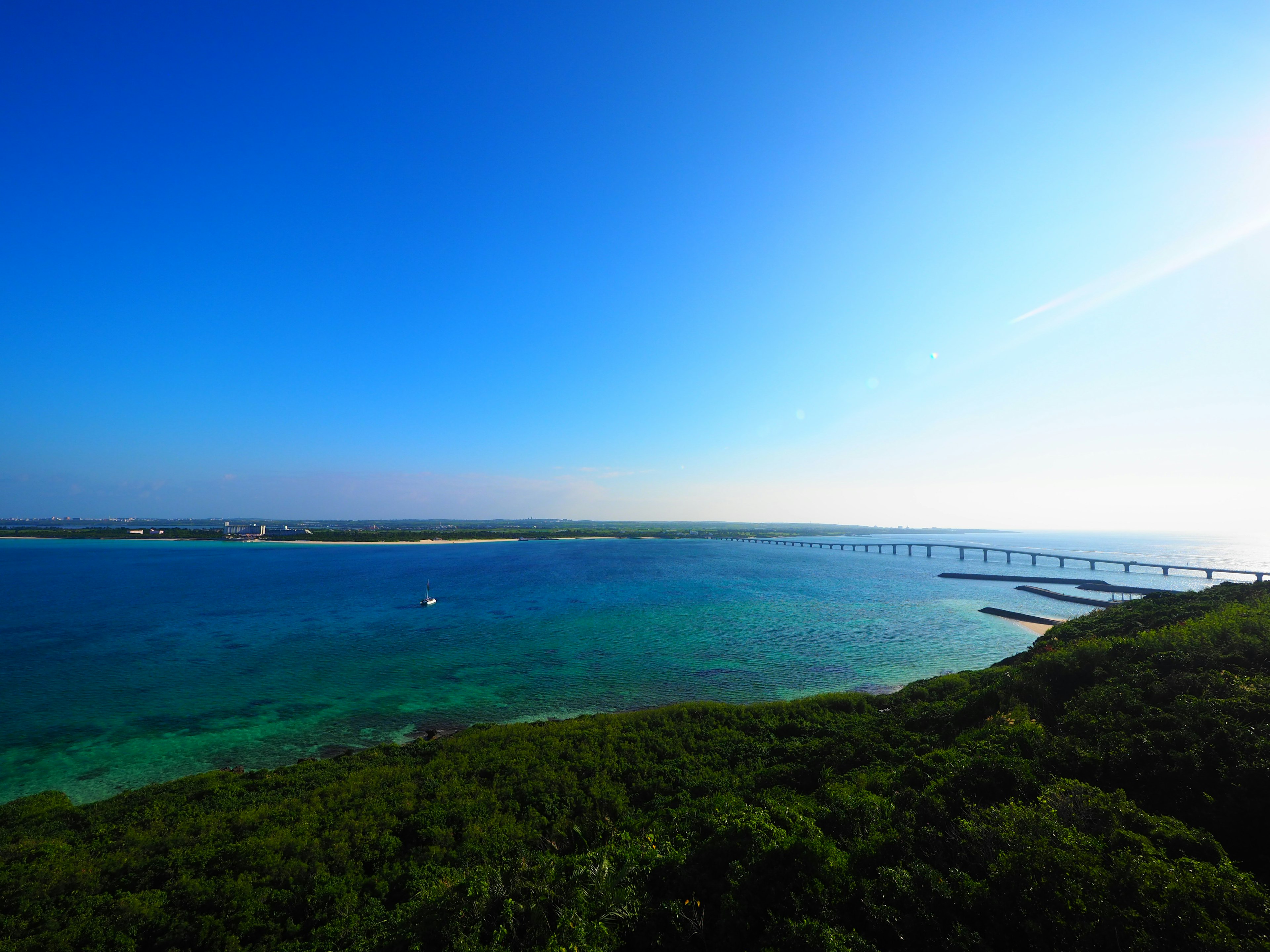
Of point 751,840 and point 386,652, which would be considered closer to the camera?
point 751,840

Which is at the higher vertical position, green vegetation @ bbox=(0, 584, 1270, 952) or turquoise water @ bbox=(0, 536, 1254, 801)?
green vegetation @ bbox=(0, 584, 1270, 952)

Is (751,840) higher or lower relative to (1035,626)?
higher

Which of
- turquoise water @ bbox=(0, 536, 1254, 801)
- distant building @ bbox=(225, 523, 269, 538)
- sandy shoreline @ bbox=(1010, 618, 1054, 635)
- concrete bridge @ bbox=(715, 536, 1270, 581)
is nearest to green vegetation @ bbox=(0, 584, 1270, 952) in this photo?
turquoise water @ bbox=(0, 536, 1254, 801)

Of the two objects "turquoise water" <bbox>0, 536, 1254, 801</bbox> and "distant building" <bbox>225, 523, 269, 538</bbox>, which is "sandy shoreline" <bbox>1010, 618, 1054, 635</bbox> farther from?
"distant building" <bbox>225, 523, 269, 538</bbox>

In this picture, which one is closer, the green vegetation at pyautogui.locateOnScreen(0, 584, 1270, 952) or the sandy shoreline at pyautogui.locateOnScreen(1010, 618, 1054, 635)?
the green vegetation at pyautogui.locateOnScreen(0, 584, 1270, 952)

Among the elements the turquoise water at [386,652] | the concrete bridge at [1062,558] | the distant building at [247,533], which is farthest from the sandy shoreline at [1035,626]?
the distant building at [247,533]

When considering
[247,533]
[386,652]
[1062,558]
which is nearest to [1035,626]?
[386,652]

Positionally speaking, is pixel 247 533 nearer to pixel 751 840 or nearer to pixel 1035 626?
pixel 751 840
